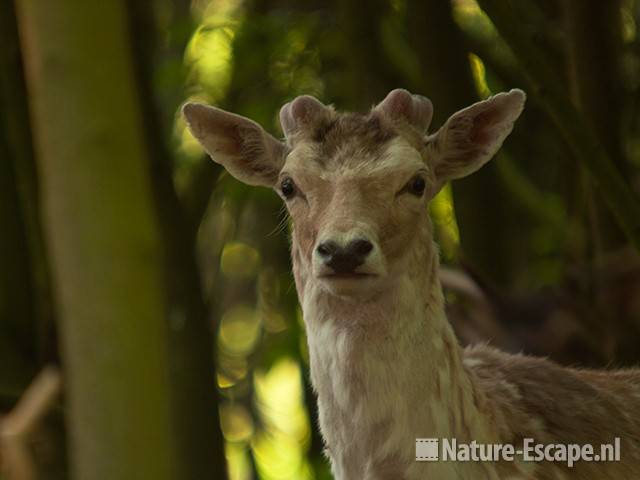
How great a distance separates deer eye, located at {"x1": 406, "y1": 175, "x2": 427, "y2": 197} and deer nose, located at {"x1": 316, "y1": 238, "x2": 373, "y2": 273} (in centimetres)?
55

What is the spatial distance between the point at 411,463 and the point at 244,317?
1067cm

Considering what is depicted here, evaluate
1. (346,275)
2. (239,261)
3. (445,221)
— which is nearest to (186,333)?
(346,275)

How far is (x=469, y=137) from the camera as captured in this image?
6.29 metres

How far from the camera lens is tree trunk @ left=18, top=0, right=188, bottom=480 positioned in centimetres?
359

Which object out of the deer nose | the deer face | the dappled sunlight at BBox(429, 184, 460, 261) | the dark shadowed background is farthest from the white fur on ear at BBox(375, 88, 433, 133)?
the dappled sunlight at BBox(429, 184, 460, 261)

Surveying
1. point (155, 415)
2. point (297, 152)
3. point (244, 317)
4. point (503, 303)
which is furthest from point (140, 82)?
point (244, 317)

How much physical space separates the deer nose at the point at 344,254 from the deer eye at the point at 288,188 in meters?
0.63

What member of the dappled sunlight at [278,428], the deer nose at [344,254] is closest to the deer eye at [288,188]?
the deer nose at [344,254]

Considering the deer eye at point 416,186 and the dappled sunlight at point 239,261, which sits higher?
the deer eye at point 416,186

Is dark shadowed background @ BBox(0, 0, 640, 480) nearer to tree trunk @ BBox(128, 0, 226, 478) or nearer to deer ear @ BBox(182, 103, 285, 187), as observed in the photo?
tree trunk @ BBox(128, 0, 226, 478)

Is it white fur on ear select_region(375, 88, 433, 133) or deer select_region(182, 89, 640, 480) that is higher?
white fur on ear select_region(375, 88, 433, 133)

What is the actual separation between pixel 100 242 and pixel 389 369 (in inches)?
91.6

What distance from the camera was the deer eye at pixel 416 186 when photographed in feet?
19.2

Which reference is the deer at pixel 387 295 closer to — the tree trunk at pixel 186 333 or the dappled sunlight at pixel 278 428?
the tree trunk at pixel 186 333
